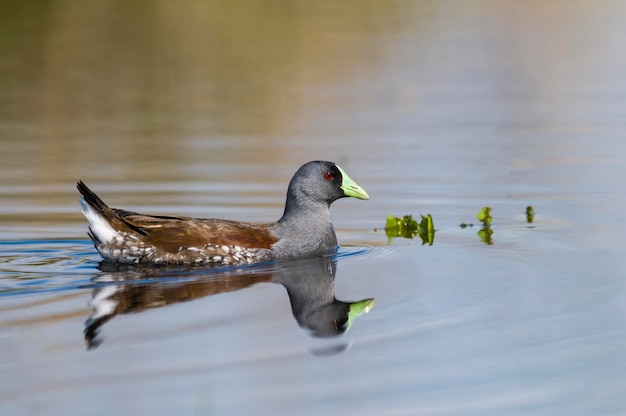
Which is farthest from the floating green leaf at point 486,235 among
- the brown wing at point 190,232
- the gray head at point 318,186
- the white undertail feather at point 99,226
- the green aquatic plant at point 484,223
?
the white undertail feather at point 99,226

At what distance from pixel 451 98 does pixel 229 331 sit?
38.1 ft

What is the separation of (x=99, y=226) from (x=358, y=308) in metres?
2.57

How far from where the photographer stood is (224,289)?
843 centimetres

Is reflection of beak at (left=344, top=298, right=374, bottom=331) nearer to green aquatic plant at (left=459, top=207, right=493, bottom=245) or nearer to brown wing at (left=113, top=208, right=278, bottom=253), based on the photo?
brown wing at (left=113, top=208, right=278, bottom=253)

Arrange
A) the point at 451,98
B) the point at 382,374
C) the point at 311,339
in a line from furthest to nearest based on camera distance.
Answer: the point at 451,98 < the point at 311,339 < the point at 382,374

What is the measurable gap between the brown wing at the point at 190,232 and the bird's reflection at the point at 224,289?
0.25m

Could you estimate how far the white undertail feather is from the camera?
30.7ft

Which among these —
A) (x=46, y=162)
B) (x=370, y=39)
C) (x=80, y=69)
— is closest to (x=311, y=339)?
(x=46, y=162)

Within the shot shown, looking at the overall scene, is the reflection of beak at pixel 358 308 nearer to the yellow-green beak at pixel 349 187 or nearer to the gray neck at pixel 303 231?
the gray neck at pixel 303 231

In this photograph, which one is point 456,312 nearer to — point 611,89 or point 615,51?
point 611,89

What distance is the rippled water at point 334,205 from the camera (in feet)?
20.3

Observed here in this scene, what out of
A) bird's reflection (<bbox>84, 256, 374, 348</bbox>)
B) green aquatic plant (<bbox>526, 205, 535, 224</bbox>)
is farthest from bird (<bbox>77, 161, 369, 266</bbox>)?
green aquatic plant (<bbox>526, 205, 535, 224</bbox>)

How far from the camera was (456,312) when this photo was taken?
7.51 meters

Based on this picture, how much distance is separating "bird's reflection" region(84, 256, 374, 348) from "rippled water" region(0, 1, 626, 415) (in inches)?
1.3
